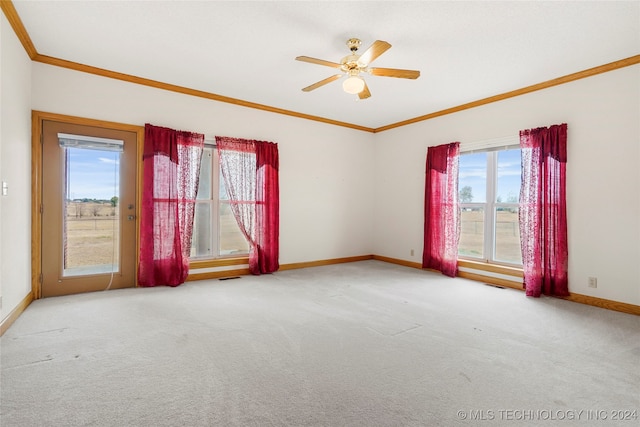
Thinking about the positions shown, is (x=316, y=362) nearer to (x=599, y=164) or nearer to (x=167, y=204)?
(x=167, y=204)

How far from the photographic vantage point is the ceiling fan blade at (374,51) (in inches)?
99.0

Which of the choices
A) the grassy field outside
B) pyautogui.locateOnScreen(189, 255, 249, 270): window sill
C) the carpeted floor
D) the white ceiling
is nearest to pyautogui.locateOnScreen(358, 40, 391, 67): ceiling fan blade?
the white ceiling

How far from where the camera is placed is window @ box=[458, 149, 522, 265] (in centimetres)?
455

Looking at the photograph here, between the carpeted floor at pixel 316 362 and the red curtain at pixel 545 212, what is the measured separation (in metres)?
0.30

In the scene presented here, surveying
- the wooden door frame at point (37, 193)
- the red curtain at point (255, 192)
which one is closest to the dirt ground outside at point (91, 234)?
the wooden door frame at point (37, 193)

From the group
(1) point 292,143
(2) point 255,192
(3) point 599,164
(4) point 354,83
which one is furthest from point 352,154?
(3) point 599,164

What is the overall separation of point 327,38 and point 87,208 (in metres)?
3.38

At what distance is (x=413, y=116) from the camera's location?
5516 millimetres

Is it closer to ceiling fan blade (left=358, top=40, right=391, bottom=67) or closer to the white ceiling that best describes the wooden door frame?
the white ceiling

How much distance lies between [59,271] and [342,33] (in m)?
4.04

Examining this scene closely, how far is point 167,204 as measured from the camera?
13.7 feet

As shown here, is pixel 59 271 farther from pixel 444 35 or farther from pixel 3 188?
pixel 444 35

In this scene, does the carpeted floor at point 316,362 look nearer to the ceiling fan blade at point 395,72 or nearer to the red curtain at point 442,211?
the red curtain at point 442,211

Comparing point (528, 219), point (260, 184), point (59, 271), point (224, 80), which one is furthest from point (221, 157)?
point (528, 219)
